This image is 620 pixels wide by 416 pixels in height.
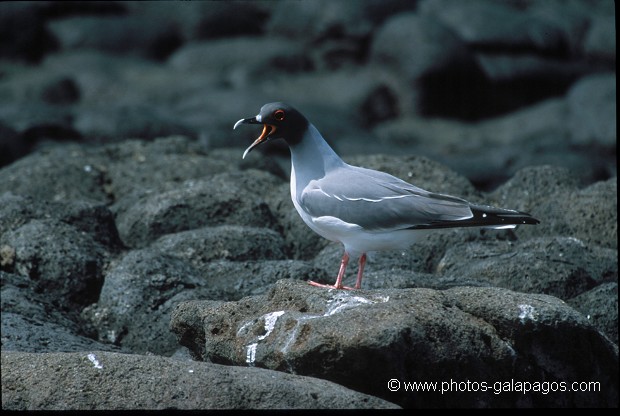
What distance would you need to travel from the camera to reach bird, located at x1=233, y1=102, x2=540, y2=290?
7.04 meters

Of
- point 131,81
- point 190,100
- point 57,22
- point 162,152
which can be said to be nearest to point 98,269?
point 162,152

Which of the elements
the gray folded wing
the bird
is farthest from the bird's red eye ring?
the gray folded wing

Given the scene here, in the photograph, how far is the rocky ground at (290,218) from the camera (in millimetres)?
6141

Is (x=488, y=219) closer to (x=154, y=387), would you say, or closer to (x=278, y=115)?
(x=278, y=115)

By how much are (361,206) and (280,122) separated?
2.44 feet

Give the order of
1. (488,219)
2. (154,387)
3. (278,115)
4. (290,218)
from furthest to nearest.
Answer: (290,218)
(278,115)
(488,219)
(154,387)

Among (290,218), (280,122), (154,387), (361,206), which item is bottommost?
(290,218)

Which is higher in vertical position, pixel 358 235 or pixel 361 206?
pixel 361 206

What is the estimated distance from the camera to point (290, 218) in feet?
32.7

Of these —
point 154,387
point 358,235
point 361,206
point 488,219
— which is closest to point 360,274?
point 358,235

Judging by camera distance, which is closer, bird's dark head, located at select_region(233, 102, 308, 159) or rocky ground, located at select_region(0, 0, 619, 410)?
rocky ground, located at select_region(0, 0, 619, 410)

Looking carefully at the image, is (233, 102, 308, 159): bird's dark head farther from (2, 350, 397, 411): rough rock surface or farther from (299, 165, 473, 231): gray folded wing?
(2, 350, 397, 411): rough rock surface

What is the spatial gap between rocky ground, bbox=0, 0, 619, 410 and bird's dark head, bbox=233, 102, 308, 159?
3.18ft

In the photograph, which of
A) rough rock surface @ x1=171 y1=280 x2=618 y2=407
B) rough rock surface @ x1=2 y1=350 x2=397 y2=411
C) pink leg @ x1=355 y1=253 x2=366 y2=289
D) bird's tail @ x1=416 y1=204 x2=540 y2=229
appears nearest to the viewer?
rough rock surface @ x1=2 y1=350 x2=397 y2=411
